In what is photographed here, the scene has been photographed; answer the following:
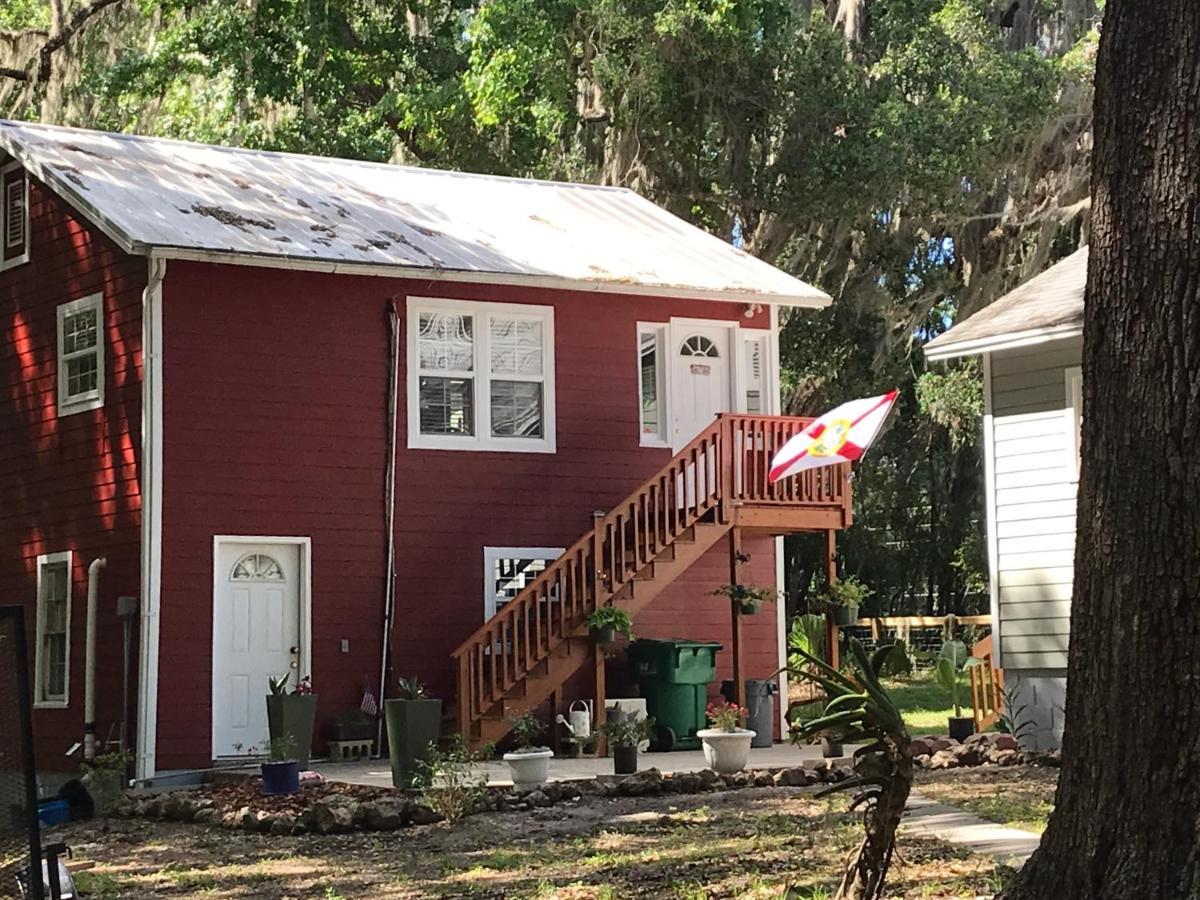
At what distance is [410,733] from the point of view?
50.9ft

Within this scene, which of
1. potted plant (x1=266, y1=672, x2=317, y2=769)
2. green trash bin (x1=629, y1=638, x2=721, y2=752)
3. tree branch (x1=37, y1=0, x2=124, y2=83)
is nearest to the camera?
potted plant (x1=266, y1=672, x2=317, y2=769)

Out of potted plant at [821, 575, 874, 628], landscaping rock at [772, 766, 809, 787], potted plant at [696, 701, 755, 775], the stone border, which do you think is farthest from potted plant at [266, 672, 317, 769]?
potted plant at [821, 575, 874, 628]

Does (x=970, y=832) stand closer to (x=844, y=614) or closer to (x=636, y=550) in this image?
(x=636, y=550)

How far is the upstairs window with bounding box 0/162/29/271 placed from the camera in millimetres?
20969

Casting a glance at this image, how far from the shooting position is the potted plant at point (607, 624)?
18969mm

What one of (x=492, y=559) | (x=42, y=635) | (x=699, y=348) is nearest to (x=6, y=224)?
(x=42, y=635)

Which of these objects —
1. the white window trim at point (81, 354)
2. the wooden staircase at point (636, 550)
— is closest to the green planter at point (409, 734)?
the wooden staircase at point (636, 550)

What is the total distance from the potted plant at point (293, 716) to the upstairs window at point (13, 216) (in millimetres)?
6217

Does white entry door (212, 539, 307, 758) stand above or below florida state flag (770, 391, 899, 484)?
below

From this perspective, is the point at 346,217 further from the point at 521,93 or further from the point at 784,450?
the point at 521,93

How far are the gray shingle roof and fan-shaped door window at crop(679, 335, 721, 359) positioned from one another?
3347 mm

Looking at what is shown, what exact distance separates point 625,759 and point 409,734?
1.89m

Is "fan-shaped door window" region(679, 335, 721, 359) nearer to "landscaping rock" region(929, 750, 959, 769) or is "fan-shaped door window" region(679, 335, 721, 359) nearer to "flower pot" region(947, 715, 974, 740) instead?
"flower pot" region(947, 715, 974, 740)

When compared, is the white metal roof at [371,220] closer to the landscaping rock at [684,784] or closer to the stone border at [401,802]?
the stone border at [401,802]
